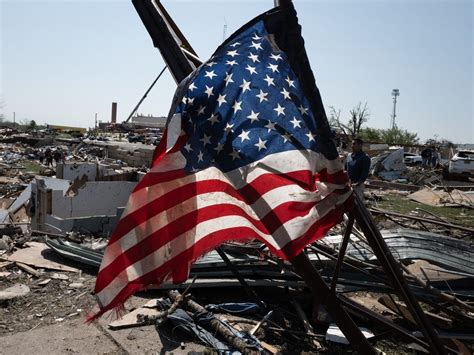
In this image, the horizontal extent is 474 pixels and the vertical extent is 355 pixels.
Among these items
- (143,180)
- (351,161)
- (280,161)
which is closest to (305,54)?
(280,161)

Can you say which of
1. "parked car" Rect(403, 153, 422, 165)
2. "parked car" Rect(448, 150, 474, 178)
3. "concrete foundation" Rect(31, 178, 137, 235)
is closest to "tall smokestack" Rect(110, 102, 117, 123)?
"parked car" Rect(403, 153, 422, 165)

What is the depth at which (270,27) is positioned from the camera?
259cm

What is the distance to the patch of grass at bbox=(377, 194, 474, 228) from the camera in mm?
13183

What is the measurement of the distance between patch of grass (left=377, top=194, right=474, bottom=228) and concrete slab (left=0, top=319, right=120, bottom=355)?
11.4 meters

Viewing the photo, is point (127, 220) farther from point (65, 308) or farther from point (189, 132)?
point (65, 308)

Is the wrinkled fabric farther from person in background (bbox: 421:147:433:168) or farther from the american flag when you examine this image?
person in background (bbox: 421:147:433:168)

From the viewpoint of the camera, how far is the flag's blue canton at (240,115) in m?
2.50

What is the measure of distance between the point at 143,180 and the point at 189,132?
416 mm

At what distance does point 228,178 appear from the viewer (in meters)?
2.54

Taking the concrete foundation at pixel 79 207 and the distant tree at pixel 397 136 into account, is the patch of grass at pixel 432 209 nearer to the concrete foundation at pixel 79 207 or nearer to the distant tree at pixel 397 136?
the concrete foundation at pixel 79 207

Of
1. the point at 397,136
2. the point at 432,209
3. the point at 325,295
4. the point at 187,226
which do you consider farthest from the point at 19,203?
the point at 397,136

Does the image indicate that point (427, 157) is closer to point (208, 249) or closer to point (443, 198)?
point (443, 198)

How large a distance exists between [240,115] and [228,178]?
395 millimetres

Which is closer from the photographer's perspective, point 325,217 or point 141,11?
point 325,217
